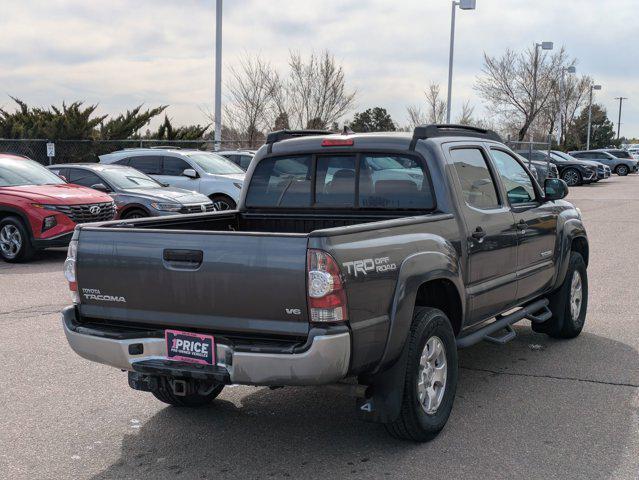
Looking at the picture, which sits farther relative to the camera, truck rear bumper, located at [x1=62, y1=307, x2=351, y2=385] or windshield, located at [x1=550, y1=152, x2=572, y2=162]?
windshield, located at [x1=550, y1=152, x2=572, y2=162]

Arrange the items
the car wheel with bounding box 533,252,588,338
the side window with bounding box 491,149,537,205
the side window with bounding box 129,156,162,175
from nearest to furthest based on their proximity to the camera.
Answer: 1. the side window with bounding box 491,149,537,205
2. the car wheel with bounding box 533,252,588,338
3. the side window with bounding box 129,156,162,175

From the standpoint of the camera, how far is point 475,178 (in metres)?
5.75

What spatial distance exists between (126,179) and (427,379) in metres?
11.3

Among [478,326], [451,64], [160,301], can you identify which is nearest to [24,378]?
[160,301]

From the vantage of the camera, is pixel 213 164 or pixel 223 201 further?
pixel 213 164

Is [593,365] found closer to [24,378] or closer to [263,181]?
[263,181]

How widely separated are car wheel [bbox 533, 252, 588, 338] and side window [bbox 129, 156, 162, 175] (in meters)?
11.7

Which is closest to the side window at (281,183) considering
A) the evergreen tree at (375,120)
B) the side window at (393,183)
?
the side window at (393,183)

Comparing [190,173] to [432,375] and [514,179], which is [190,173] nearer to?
[514,179]

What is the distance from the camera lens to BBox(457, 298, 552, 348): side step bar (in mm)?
5387

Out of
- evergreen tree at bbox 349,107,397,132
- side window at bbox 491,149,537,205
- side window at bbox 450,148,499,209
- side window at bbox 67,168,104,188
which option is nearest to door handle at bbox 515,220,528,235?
side window at bbox 491,149,537,205

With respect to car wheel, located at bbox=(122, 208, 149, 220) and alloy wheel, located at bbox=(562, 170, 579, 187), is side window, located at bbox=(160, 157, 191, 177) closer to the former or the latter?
car wheel, located at bbox=(122, 208, 149, 220)

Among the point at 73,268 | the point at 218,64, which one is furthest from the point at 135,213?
the point at 218,64

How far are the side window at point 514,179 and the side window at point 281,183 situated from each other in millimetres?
1505
